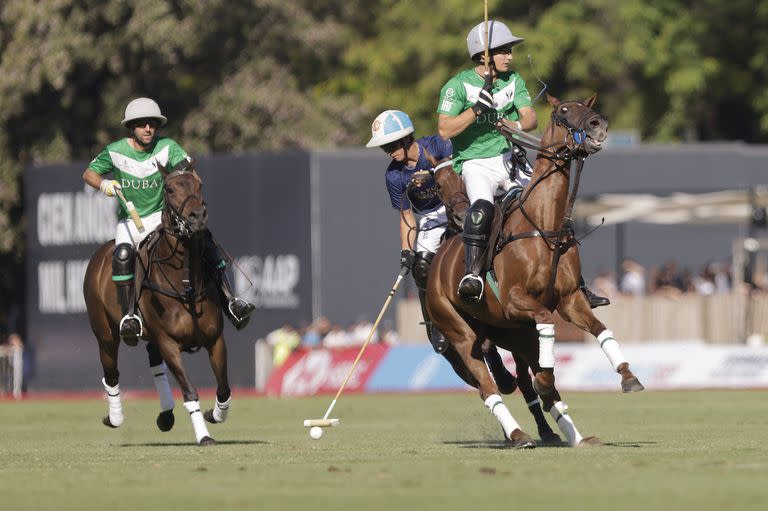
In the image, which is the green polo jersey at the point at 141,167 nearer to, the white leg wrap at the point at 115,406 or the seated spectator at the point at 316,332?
the white leg wrap at the point at 115,406

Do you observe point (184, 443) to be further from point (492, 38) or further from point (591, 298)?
point (492, 38)

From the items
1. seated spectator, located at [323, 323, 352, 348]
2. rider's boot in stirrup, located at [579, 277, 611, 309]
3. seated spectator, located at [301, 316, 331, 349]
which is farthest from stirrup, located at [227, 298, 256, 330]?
seated spectator, located at [301, 316, 331, 349]

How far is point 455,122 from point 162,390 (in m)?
4.05

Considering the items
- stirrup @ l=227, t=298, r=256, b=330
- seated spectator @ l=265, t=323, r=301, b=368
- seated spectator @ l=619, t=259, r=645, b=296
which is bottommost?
seated spectator @ l=265, t=323, r=301, b=368

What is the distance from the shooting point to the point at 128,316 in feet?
49.4

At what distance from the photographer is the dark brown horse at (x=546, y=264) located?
1249 centimetres

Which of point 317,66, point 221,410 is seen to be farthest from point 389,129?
point 317,66

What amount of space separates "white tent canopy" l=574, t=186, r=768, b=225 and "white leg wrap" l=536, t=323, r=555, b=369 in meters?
18.2

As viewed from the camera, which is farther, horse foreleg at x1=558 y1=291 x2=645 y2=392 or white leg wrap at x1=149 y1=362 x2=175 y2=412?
white leg wrap at x1=149 y1=362 x2=175 y2=412

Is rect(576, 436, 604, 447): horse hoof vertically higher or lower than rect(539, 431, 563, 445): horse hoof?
higher

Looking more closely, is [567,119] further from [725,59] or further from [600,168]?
[725,59]

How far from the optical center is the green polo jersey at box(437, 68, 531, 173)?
13594 mm

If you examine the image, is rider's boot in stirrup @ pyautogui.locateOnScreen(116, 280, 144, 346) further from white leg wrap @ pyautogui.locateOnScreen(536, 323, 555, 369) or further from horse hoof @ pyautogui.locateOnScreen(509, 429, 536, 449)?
white leg wrap @ pyautogui.locateOnScreen(536, 323, 555, 369)

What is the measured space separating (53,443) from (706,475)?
721cm
